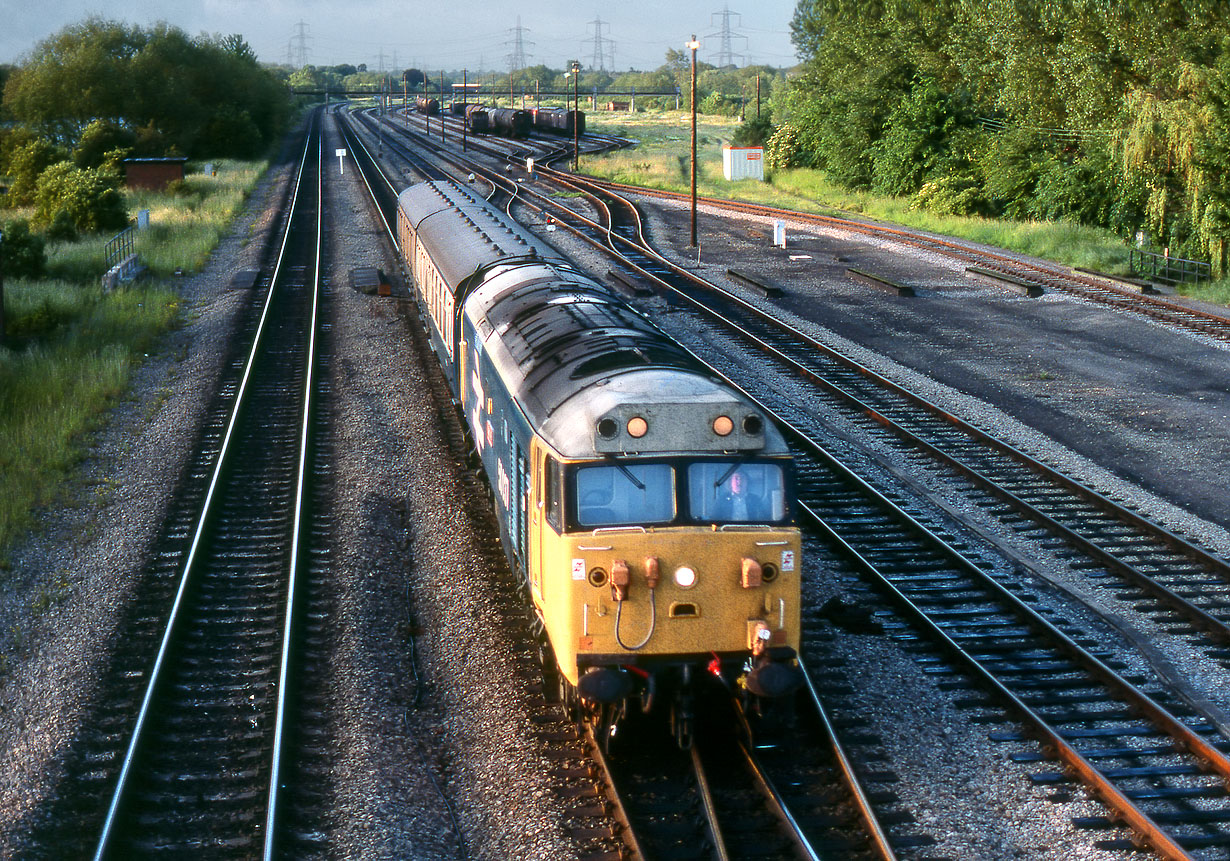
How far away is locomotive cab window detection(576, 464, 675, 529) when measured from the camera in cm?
866

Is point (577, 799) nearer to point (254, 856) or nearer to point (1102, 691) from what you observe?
point (254, 856)

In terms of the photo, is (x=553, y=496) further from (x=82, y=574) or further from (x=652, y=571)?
(x=82, y=574)

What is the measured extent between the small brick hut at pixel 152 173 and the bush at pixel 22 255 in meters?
23.0

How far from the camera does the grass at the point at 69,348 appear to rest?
54.6 feet

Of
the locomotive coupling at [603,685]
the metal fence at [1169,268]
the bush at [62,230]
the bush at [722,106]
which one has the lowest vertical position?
the locomotive coupling at [603,685]

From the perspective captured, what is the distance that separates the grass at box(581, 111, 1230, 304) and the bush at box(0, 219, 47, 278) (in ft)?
99.3

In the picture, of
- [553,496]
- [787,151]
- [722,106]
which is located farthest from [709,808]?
[722,106]

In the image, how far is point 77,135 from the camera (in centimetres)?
7194

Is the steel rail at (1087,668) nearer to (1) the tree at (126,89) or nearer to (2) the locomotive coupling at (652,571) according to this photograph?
(2) the locomotive coupling at (652,571)

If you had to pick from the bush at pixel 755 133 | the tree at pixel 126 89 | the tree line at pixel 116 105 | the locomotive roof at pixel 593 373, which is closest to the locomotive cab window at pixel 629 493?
the locomotive roof at pixel 593 373

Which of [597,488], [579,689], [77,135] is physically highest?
[77,135]

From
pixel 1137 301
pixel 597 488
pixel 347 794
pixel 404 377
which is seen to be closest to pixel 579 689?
pixel 597 488

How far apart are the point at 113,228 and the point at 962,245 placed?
30.0 meters

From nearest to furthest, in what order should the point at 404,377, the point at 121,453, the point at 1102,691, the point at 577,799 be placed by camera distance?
the point at 577,799 < the point at 1102,691 < the point at 121,453 < the point at 404,377
